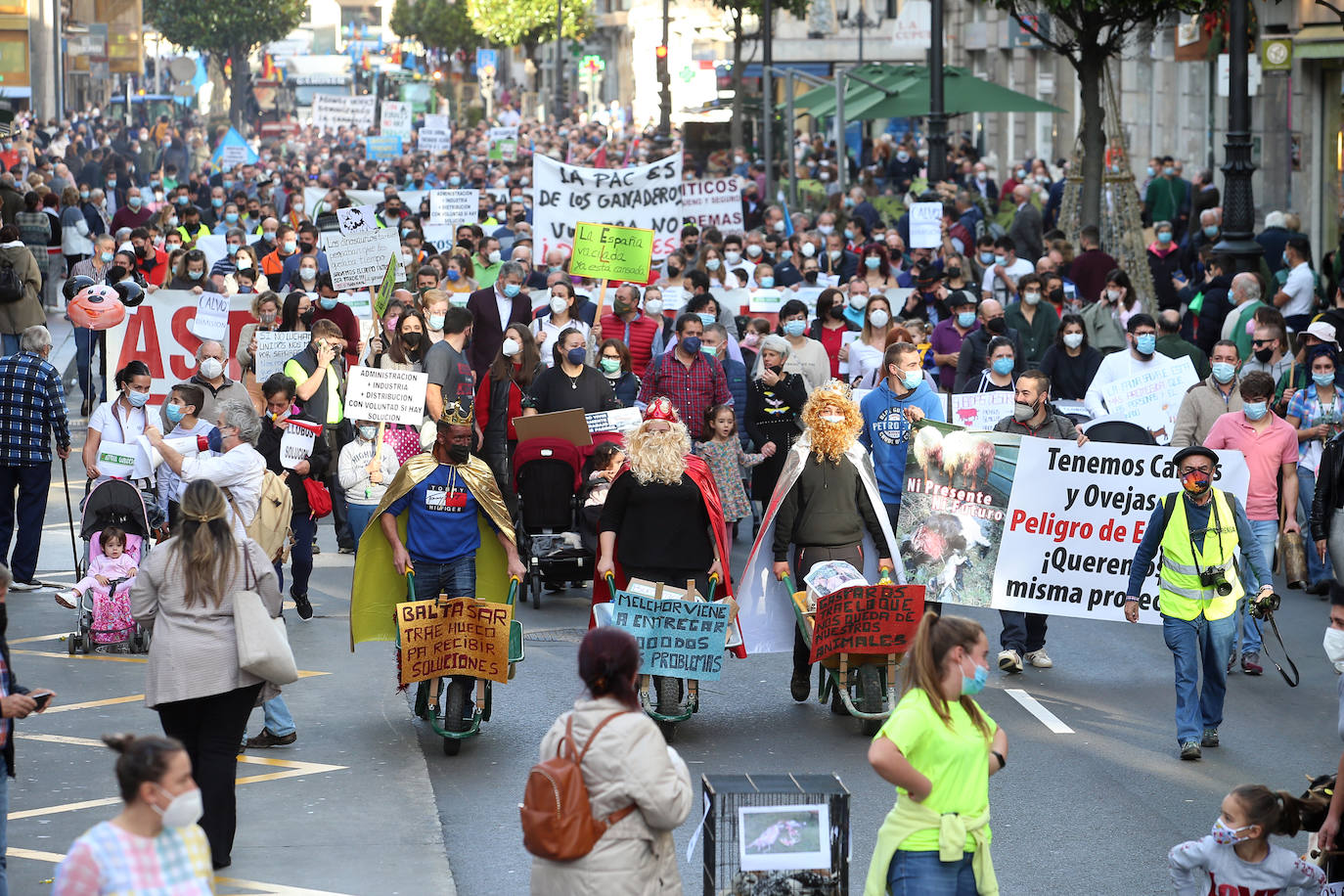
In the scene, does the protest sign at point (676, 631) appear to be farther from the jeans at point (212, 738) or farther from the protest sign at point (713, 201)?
the protest sign at point (713, 201)

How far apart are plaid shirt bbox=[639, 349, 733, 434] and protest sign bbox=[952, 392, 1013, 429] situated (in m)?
1.70

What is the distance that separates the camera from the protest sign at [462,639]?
9898 millimetres

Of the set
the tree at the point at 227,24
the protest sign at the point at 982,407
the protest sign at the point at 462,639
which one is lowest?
the protest sign at the point at 462,639

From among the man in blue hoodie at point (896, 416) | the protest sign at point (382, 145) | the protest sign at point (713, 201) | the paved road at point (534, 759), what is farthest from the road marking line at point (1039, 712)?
the protest sign at point (382, 145)

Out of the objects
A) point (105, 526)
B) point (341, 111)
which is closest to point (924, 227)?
point (105, 526)

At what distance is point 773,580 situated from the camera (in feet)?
35.9

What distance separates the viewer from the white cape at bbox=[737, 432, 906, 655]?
35.3ft

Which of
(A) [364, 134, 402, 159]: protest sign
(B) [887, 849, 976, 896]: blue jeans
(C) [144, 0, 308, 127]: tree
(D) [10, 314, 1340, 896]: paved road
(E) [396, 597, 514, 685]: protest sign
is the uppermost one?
(C) [144, 0, 308, 127]: tree

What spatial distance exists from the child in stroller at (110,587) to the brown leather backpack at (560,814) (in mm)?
6728

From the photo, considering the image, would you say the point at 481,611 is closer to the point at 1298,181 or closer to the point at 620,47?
the point at 1298,181

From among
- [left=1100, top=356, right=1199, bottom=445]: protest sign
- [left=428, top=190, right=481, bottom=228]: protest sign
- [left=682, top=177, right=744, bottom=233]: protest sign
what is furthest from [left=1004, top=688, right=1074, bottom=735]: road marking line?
[left=428, top=190, right=481, bottom=228]: protest sign

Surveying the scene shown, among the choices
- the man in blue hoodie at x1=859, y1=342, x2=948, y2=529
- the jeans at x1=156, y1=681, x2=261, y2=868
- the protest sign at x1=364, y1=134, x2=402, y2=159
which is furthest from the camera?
the protest sign at x1=364, y1=134, x2=402, y2=159

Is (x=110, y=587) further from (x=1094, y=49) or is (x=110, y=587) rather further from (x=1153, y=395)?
(x=1094, y=49)

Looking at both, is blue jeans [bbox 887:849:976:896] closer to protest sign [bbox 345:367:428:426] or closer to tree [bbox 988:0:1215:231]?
protest sign [bbox 345:367:428:426]
